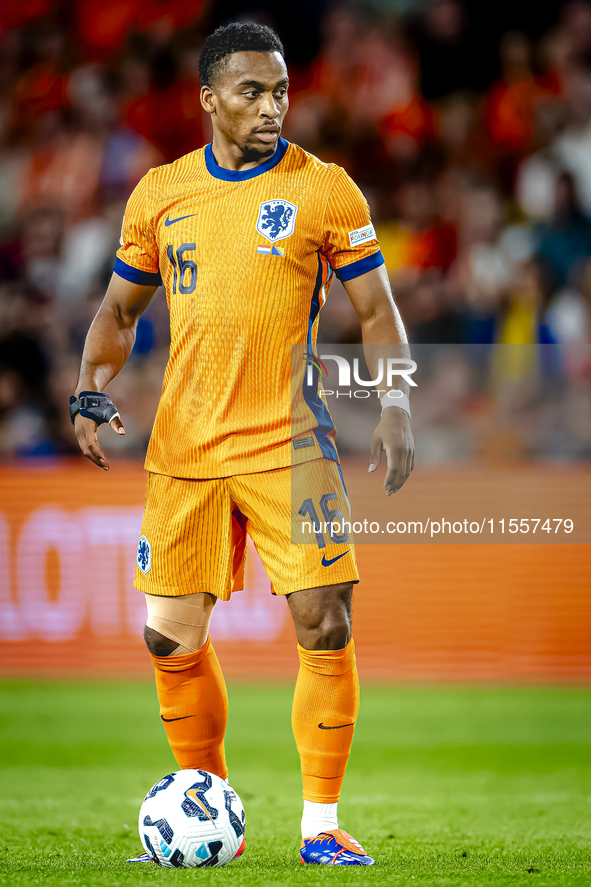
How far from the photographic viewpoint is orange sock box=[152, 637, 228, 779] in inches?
137

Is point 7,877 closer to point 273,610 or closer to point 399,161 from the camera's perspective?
point 273,610

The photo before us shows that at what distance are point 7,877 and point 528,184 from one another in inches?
279

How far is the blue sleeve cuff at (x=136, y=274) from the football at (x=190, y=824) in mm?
1575

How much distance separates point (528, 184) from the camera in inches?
345

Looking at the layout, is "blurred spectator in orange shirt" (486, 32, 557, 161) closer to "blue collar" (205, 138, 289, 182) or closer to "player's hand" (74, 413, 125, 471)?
"blue collar" (205, 138, 289, 182)

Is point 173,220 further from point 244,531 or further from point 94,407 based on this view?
point 244,531

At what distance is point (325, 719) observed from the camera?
3.25 m

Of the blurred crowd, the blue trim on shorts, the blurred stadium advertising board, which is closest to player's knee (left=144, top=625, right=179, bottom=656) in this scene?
the blue trim on shorts

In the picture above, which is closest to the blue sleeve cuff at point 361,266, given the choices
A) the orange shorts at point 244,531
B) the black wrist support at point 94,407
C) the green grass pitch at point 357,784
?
the orange shorts at point 244,531

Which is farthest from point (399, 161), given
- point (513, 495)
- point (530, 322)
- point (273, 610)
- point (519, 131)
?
point (273, 610)

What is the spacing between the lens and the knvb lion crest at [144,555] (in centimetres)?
343

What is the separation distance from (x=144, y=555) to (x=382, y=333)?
101 centimetres

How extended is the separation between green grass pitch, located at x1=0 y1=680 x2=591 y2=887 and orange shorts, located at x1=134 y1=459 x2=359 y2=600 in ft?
2.73

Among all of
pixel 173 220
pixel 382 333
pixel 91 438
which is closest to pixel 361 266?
pixel 382 333
